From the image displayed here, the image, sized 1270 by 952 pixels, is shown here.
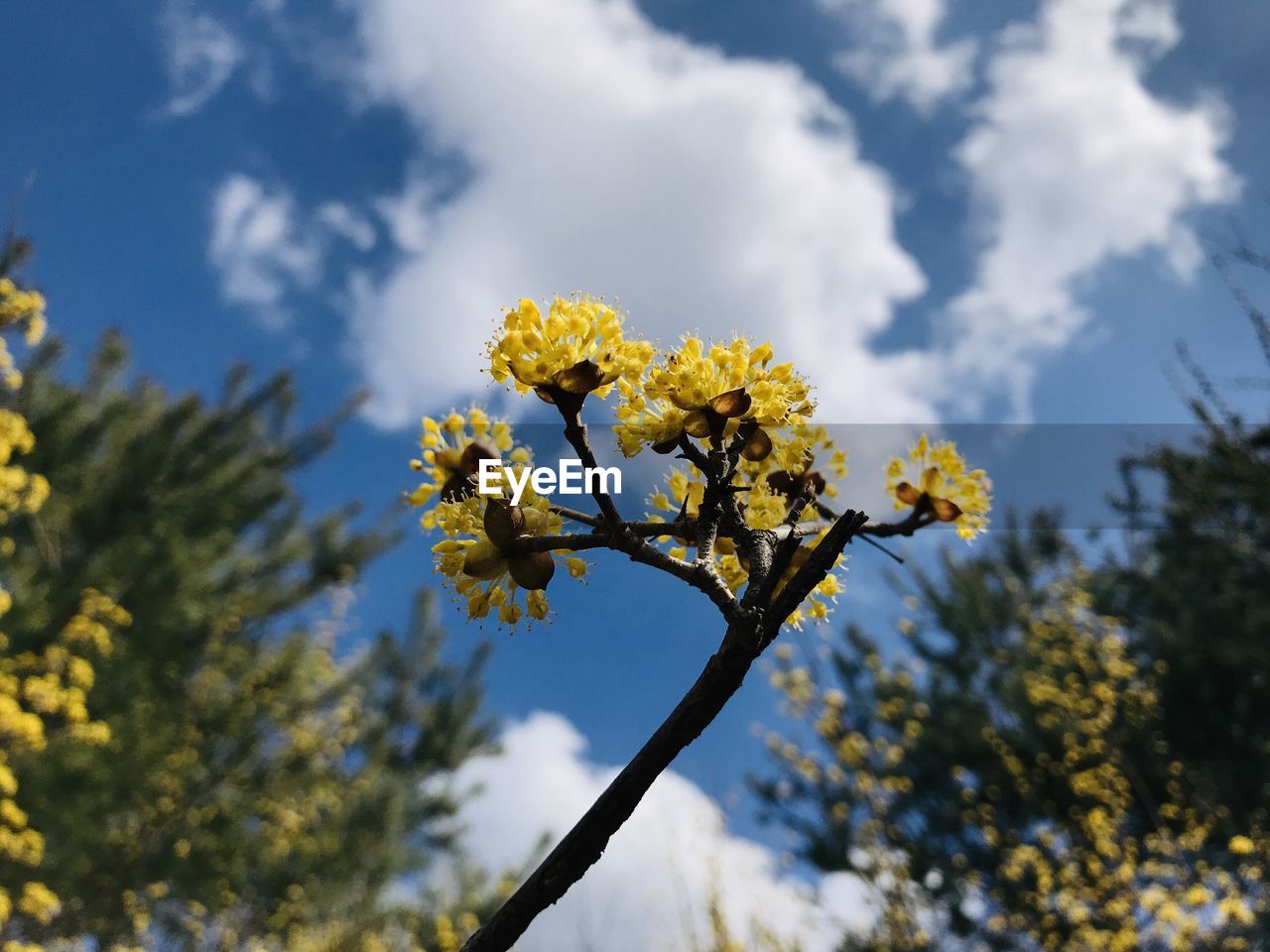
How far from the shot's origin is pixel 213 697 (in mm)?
8531

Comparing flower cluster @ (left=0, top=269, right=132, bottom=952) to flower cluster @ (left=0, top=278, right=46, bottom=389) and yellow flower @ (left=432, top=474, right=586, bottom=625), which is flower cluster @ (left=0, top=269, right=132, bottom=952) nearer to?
flower cluster @ (left=0, top=278, right=46, bottom=389)

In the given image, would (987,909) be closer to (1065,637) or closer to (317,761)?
(1065,637)

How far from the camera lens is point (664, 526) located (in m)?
0.84

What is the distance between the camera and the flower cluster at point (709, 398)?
2.87 feet

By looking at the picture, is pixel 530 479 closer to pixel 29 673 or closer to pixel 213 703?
pixel 29 673

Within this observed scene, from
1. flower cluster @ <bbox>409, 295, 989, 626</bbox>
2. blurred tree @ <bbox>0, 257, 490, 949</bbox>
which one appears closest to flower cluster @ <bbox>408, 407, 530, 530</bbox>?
flower cluster @ <bbox>409, 295, 989, 626</bbox>

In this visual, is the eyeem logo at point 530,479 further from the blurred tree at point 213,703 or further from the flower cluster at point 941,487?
the blurred tree at point 213,703

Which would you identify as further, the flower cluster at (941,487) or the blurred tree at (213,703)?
the blurred tree at (213,703)

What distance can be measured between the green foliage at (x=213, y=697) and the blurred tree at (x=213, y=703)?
21 millimetres

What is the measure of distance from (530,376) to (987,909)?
351 inches

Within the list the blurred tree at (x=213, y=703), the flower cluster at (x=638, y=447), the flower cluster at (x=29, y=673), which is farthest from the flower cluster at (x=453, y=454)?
the blurred tree at (x=213, y=703)

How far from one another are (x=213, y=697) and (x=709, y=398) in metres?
8.95

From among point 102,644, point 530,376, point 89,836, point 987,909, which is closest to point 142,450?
point 102,644

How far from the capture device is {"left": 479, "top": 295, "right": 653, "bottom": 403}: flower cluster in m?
0.87
